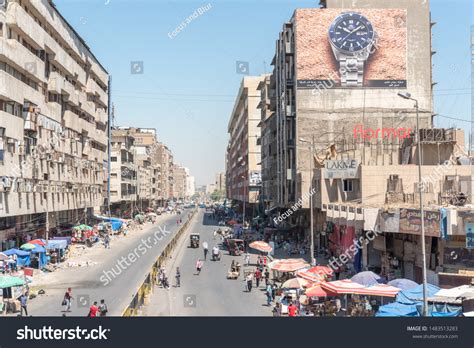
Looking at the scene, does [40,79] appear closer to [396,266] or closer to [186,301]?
[186,301]

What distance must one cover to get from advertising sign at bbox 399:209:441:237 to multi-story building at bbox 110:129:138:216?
8031 centimetres

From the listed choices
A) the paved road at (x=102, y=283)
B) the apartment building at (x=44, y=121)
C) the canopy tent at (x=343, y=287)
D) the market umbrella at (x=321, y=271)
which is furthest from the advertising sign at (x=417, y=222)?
the apartment building at (x=44, y=121)

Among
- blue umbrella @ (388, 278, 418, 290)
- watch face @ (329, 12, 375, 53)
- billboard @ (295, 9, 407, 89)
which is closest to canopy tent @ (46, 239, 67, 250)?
billboard @ (295, 9, 407, 89)

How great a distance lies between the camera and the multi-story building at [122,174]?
111938mm

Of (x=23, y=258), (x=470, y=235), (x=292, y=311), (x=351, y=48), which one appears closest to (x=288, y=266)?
(x=292, y=311)

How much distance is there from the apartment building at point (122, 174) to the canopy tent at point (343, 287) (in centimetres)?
8404

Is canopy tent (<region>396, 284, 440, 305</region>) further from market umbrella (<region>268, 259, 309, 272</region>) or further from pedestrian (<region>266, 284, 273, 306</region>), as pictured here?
market umbrella (<region>268, 259, 309, 272</region>)

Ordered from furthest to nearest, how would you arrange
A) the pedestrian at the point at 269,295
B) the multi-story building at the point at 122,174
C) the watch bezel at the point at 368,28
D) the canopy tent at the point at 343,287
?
the multi-story building at the point at 122,174
the watch bezel at the point at 368,28
the pedestrian at the point at 269,295
the canopy tent at the point at 343,287

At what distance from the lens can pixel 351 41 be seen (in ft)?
202

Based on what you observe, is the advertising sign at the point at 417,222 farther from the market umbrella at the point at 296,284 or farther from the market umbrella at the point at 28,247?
the market umbrella at the point at 28,247

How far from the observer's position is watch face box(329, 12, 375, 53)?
61.3m

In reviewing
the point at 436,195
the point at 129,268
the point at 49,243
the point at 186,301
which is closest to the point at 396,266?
the point at 436,195

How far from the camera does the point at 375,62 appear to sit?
62.0 metres

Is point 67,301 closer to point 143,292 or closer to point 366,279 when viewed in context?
point 143,292
